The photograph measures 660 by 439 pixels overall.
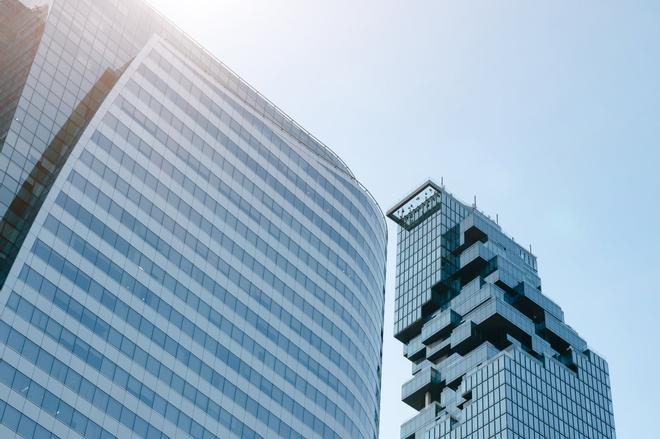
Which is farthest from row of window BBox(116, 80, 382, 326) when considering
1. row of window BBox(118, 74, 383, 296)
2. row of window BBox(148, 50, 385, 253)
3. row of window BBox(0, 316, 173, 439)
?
row of window BBox(0, 316, 173, 439)

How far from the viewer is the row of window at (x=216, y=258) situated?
112062 millimetres

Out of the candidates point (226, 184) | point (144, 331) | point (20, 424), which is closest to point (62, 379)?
point (20, 424)

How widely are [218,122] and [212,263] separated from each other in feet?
66.1

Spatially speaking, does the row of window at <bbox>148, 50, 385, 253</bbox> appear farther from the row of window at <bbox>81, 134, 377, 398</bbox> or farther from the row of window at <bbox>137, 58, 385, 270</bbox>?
the row of window at <bbox>81, 134, 377, 398</bbox>

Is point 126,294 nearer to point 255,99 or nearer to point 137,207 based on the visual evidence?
point 137,207

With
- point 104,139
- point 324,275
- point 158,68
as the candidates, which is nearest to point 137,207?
point 104,139

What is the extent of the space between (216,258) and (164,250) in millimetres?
7366

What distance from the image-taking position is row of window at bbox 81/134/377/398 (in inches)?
4412

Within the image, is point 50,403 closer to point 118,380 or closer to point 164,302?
point 118,380

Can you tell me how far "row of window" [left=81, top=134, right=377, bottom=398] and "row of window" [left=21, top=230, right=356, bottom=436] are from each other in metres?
7.16

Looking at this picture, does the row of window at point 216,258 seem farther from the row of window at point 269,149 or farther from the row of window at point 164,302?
the row of window at point 269,149

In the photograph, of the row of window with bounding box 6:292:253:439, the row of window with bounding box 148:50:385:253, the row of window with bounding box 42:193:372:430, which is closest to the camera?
the row of window with bounding box 6:292:253:439

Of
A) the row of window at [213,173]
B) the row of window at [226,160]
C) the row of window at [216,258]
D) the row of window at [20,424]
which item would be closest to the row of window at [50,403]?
the row of window at [20,424]

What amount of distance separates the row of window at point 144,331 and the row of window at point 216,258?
282 inches
